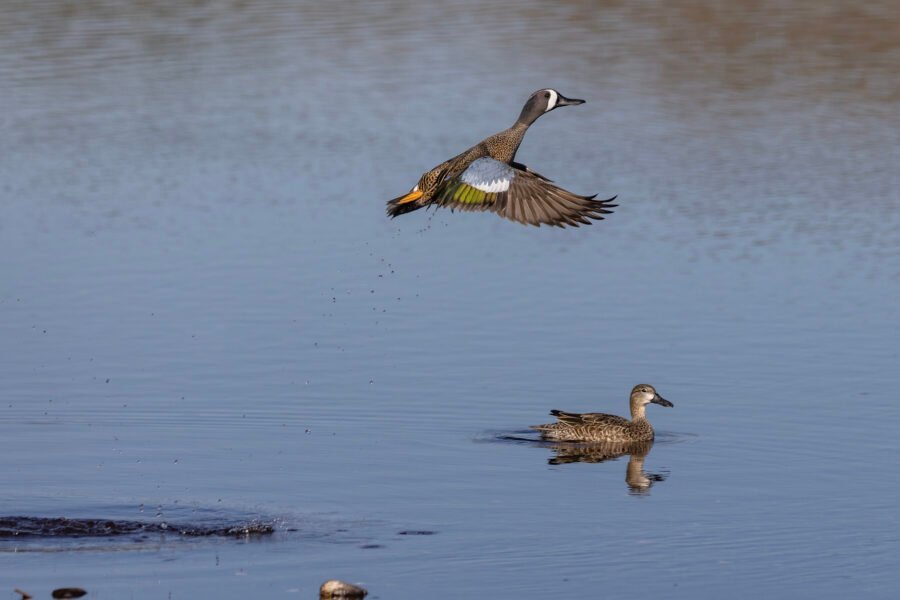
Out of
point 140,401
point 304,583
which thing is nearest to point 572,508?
point 304,583

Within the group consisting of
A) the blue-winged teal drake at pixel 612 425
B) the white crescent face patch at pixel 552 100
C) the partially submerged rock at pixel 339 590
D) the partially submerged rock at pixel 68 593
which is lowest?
the partially submerged rock at pixel 339 590

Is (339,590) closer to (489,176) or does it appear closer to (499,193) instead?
(499,193)

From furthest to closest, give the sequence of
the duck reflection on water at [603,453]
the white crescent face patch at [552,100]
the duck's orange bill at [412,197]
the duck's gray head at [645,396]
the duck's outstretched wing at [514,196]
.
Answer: the duck's gray head at [645,396] → the duck reflection on water at [603,453] → the white crescent face patch at [552,100] → the duck's orange bill at [412,197] → the duck's outstretched wing at [514,196]

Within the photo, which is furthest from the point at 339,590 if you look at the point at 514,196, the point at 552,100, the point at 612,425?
the point at 612,425

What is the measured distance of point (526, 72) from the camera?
29172 millimetres

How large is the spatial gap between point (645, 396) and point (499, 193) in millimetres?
3009

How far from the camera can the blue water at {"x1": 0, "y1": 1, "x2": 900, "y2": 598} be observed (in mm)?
10859

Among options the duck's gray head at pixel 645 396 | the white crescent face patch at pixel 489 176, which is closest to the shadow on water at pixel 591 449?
the duck's gray head at pixel 645 396

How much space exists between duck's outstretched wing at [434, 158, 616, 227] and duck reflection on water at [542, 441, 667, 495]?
2.35m

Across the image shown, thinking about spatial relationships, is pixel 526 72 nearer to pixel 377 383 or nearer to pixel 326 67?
pixel 326 67

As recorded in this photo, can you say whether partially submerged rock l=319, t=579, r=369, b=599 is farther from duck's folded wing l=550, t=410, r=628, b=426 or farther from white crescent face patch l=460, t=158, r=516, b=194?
duck's folded wing l=550, t=410, r=628, b=426

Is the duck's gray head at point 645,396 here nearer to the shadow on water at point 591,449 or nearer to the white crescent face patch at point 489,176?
the shadow on water at point 591,449

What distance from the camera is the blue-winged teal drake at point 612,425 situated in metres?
13.6

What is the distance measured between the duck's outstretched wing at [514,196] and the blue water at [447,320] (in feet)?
6.22
